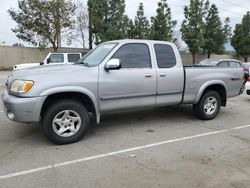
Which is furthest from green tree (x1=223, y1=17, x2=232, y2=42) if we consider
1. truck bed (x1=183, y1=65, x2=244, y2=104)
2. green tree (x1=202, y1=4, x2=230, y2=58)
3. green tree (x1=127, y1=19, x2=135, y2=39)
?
truck bed (x1=183, y1=65, x2=244, y2=104)

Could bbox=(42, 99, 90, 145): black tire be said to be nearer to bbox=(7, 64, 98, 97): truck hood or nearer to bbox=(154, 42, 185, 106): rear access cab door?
bbox=(7, 64, 98, 97): truck hood

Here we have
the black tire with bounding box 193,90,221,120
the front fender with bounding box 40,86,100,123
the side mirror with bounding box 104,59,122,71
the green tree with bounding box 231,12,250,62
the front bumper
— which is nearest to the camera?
the front bumper

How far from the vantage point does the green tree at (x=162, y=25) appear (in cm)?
2559

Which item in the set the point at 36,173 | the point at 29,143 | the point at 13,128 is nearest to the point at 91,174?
the point at 36,173

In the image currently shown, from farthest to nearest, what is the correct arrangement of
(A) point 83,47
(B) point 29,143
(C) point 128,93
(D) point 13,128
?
(A) point 83,47, (D) point 13,128, (C) point 128,93, (B) point 29,143

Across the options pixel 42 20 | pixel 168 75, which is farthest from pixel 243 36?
pixel 168 75

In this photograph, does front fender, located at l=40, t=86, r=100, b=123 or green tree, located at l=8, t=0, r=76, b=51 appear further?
green tree, located at l=8, t=0, r=76, b=51

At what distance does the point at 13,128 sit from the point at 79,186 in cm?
300

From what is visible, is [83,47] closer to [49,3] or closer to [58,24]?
[58,24]

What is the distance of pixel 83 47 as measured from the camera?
94.9 feet

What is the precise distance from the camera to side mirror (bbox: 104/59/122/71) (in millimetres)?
4695

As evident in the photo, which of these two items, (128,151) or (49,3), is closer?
(128,151)

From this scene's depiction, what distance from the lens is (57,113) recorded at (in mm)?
4484

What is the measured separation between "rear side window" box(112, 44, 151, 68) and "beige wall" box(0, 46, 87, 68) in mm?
23301
